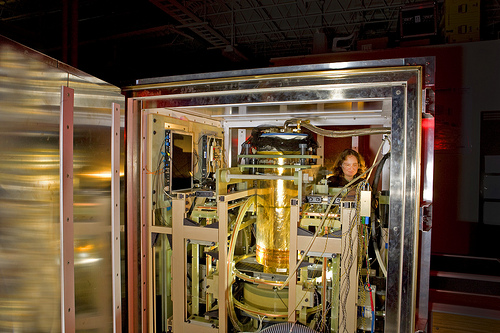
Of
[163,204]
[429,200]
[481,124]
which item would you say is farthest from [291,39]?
[429,200]

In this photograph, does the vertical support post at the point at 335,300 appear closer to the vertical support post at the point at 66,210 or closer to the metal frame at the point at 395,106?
the metal frame at the point at 395,106

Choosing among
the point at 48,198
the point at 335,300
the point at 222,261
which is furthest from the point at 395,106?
the point at 48,198

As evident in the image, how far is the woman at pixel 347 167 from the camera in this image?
3.00 metres

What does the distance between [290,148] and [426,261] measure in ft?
3.42

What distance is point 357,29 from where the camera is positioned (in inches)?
205

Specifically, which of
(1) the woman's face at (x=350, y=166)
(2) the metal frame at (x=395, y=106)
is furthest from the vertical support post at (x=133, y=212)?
(1) the woman's face at (x=350, y=166)

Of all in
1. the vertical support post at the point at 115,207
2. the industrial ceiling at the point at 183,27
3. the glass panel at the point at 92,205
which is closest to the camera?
the glass panel at the point at 92,205

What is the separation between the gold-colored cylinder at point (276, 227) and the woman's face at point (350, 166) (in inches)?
40.9

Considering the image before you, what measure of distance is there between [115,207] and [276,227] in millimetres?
1157

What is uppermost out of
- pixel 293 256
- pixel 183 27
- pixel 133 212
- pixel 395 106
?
pixel 183 27

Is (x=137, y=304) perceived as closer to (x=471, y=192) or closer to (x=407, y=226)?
(x=407, y=226)

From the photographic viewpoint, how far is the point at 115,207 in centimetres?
163

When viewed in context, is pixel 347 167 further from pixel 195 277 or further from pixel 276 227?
pixel 195 277

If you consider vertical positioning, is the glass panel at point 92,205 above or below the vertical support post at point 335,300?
above
